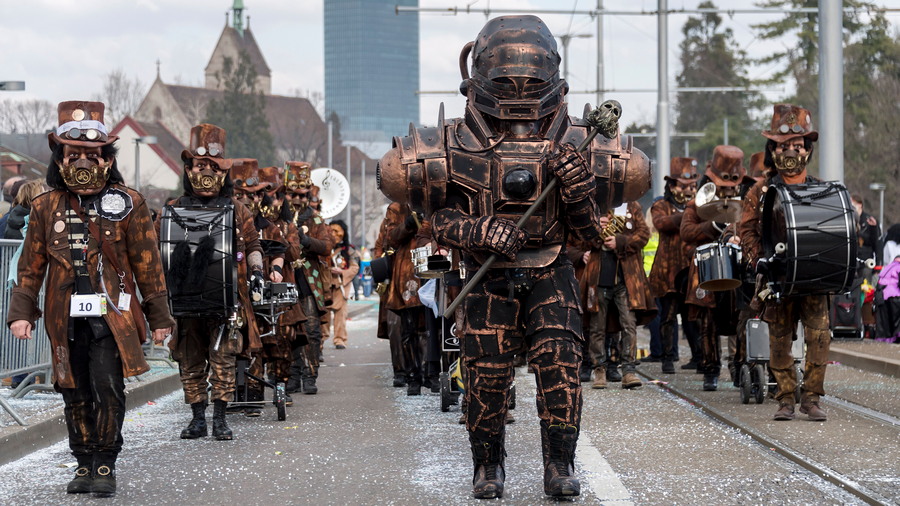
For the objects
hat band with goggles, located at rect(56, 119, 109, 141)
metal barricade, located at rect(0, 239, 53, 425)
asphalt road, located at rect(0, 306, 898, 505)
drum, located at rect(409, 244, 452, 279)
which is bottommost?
asphalt road, located at rect(0, 306, 898, 505)

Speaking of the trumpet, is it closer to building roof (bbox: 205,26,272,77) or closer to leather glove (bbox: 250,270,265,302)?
leather glove (bbox: 250,270,265,302)

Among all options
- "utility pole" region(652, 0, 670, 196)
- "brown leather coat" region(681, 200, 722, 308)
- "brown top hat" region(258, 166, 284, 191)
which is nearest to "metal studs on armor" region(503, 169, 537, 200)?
"brown top hat" region(258, 166, 284, 191)

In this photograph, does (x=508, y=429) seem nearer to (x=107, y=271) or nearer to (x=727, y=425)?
(x=727, y=425)

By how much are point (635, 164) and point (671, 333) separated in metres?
7.54

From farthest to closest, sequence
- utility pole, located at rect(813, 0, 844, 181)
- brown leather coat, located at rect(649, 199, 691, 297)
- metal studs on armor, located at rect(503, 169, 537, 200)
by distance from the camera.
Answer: utility pole, located at rect(813, 0, 844, 181), brown leather coat, located at rect(649, 199, 691, 297), metal studs on armor, located at rect(503, 169, 537, 200)

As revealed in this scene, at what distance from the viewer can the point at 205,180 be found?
31.8 ft

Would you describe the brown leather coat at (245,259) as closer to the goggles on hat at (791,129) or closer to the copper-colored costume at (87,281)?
the copper-colored costume at (87,281)

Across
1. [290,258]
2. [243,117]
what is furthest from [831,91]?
[243,117]

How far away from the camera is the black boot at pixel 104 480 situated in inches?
280

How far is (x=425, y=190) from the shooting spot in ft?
22.3

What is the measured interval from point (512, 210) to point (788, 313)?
365cm

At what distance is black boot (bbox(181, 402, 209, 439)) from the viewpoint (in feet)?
30.8

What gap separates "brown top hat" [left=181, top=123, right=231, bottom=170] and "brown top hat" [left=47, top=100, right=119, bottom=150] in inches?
84.4

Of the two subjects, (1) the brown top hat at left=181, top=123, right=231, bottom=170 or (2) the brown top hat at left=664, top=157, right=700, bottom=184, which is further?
(2) the brown top hat at left=664, top=157, right=700, bottom=184
